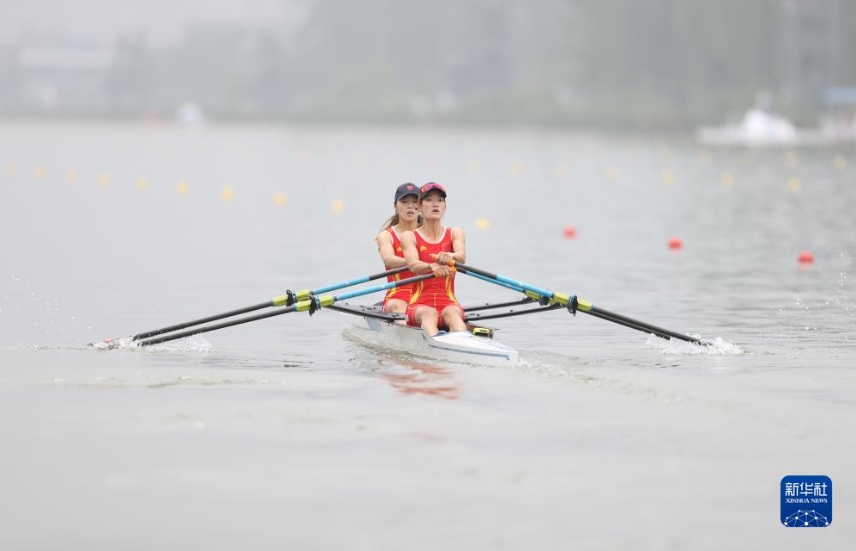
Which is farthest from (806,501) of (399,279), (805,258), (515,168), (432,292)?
(515,168)

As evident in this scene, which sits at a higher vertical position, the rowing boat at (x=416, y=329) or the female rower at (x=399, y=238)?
the female rower at (x=399, y=238)

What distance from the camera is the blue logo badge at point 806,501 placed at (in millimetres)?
11539

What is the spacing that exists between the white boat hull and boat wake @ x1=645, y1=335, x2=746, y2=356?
2.29 metres

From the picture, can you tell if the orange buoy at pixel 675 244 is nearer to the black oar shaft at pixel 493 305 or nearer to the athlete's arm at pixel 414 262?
the black oar shaft at pixel 493 305

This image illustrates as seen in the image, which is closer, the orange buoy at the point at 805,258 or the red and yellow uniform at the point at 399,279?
the red and yellow uniform at the point at 399,279

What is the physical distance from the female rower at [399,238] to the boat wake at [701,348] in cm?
287

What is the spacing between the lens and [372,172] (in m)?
65.6

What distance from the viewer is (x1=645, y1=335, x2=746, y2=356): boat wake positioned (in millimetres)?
18234

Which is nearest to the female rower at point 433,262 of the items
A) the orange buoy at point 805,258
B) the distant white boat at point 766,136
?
the orange buoy at point 805,258

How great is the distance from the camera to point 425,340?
17391 mm

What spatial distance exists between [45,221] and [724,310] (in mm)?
19218

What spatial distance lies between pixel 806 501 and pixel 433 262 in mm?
6632

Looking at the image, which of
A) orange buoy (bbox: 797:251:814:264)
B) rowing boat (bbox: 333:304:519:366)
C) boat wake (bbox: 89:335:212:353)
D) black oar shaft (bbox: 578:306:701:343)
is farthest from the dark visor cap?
orange buoy (bbox: 797:251:814:264)

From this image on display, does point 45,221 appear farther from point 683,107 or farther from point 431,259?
point 683,107
